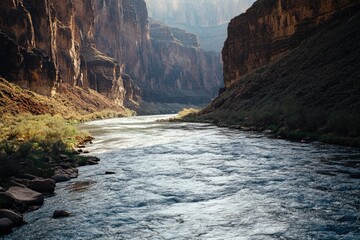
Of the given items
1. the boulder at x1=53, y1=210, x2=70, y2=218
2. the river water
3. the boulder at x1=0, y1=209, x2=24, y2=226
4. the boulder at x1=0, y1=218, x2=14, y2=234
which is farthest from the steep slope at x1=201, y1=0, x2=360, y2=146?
the boulder at x1=0, y1=218, x2=14, y2=234

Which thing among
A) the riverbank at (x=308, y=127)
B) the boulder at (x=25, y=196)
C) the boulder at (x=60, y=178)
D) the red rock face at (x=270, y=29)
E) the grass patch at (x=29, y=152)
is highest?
the red rock face at (x=270, y=29)

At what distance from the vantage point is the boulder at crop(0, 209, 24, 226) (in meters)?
7.89

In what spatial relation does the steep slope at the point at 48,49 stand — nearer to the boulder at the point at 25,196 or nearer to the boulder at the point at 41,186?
the boulder at the point at 41,186

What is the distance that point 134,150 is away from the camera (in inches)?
826

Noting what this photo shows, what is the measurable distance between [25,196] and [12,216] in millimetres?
1755

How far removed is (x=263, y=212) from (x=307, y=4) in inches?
1946

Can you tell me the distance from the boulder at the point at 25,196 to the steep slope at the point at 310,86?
15351 millimetres

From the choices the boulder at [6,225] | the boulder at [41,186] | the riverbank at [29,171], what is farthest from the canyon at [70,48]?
the boulder at [6,225]

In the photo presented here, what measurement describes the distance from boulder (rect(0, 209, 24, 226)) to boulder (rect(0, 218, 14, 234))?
166 mm

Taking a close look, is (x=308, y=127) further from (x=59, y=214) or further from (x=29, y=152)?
(x=59, y=214)

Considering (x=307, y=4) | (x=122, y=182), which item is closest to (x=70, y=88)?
(x=307, y=4)

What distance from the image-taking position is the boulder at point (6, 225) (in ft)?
24.4

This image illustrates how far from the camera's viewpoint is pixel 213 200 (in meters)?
9.70

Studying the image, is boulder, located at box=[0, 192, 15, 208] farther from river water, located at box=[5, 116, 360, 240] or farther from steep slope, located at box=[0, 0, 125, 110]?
steep slope, located at box=[0, 0, 125, 110]
